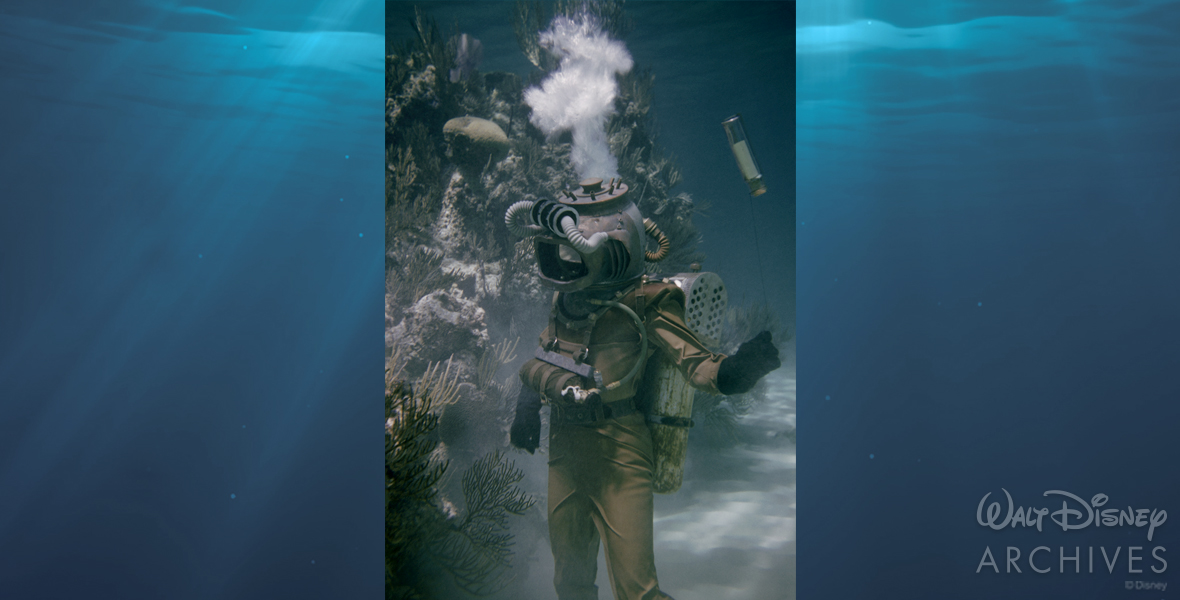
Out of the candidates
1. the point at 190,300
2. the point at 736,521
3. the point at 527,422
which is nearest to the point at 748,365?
the point at 736,521

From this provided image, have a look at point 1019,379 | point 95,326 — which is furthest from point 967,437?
point 95,326

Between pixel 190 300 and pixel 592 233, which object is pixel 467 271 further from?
pixel 190 300

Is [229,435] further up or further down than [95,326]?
further down

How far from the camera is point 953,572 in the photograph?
2.86m

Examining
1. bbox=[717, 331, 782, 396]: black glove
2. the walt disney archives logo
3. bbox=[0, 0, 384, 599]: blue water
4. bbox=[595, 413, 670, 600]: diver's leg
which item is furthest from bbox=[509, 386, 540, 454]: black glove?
the walt disney archives logo

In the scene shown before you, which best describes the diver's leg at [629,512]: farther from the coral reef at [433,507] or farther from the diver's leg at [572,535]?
the coral reef at [433,507]

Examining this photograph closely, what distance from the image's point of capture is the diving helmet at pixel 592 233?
2633 mm

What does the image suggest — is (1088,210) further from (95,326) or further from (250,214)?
(95,326)

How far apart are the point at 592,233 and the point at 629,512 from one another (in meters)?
1.22

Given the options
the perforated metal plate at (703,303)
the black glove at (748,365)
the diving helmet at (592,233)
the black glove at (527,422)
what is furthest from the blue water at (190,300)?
the black glove at (748,365)

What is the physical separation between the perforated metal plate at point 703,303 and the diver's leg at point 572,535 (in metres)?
0.78

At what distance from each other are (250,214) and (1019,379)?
12.6 ft

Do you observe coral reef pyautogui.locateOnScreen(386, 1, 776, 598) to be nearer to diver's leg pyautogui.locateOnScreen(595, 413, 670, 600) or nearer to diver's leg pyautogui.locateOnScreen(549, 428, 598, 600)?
diver's leg pyautogui.locateOnScreen(549, 428, 598, 600)

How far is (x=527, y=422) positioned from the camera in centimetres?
283
